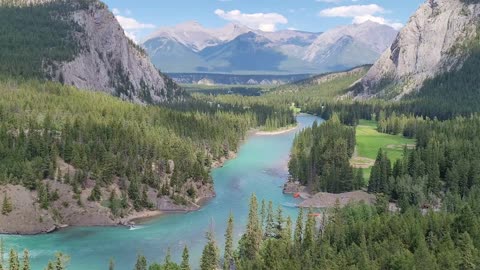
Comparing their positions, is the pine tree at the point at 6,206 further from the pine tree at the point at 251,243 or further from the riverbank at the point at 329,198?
the riverbank at the point at 329,198

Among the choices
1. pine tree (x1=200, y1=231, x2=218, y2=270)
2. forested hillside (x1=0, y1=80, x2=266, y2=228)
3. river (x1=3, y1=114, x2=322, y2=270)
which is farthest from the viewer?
forested hillside (x1=0, y1=80, x2=266, y2=228)

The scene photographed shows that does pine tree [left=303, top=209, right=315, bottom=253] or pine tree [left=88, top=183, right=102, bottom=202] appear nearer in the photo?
pine tree [left=303, top=209, right=315, bottom=253]

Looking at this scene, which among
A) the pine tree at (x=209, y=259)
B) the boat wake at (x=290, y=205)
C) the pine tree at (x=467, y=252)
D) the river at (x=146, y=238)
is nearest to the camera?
the pine tree at (x=467, y=252)

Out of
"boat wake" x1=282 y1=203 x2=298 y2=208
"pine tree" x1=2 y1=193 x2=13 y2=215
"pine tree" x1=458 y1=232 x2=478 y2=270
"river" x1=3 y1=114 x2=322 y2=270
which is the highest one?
"pine tree" x1=458 y1=232 x2=478 y2=270

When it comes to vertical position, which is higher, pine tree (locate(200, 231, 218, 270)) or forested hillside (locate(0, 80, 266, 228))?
forested hillside (locate(0, 80, 266, 228))

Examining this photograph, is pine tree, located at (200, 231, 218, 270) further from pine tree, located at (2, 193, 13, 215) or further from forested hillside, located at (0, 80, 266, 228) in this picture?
pine tree, located at (2, 193, 13, 215)

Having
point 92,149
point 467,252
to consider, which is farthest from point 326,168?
point 467,252

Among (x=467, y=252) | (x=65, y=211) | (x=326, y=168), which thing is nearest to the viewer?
(x=467, y=252)

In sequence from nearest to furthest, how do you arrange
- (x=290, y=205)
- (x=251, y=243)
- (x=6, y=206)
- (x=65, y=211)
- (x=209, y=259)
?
(x=209, y=259), (x=251, y=243), (x=6, y=206), (x=65, y=211), (x=290, y=205)

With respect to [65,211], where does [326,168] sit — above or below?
above

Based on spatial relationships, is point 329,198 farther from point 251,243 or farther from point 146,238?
point 146,238

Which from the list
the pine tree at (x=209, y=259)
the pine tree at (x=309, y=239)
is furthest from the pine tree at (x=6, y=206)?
the pine tree at (x=309, y=239)

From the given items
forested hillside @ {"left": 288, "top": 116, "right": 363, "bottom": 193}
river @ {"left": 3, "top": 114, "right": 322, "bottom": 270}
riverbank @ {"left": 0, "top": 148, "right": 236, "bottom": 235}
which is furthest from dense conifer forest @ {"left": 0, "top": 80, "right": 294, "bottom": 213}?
forested hillside @ {"left": 288, "top": 116, "right": 363, "bottom": 193}
